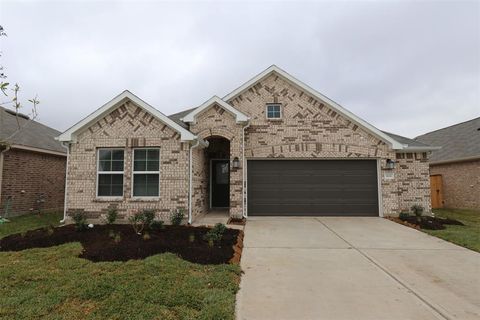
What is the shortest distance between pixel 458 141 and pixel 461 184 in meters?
3.36

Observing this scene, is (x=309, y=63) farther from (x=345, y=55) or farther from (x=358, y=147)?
(x=358, y=147)

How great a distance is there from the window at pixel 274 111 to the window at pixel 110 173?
5979mm

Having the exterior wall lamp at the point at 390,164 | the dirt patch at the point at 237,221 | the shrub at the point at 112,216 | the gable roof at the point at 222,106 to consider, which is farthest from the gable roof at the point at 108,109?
the exterior wall lamp at the point at 390,164

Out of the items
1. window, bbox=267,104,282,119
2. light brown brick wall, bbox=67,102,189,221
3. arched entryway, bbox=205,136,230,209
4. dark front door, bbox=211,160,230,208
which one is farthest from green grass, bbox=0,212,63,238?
window, bbox=267,104,282,119

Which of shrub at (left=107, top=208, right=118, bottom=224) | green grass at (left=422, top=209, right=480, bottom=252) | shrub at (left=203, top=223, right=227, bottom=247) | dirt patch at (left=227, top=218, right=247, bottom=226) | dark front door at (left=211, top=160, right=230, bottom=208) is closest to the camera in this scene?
shrub at (left=203, top=223, right=227, bottom=247)

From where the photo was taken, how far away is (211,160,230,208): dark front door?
13078 millimetres

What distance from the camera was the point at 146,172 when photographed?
9500 millimetres

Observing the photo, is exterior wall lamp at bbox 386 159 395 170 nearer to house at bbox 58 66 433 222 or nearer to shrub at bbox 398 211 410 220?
house at bbox 58 66 433 222

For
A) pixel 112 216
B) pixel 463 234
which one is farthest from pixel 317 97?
pixel 112 216

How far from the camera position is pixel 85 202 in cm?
941

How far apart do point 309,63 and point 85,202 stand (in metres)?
13.0

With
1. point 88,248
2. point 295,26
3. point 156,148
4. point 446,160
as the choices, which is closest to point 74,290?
point 88,248

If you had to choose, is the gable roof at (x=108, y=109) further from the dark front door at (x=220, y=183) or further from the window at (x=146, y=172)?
the dark front door at (x=220, y=183)

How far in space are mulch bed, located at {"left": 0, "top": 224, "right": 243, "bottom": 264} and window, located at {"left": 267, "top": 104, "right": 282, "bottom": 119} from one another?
221 inches
